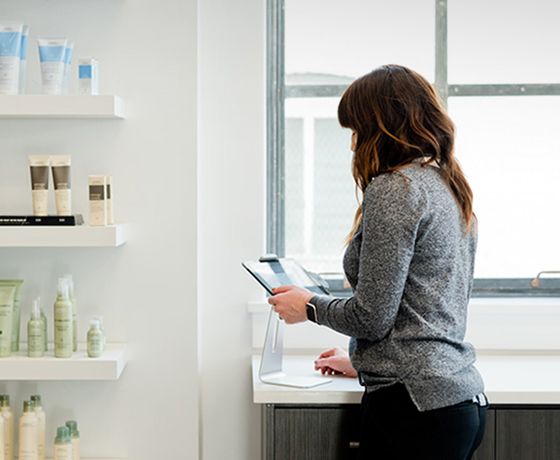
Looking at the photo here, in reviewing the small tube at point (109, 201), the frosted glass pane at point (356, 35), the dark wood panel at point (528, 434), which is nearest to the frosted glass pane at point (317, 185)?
the frosted glass pane at point (356, 35)

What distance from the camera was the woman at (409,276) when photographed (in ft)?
6.05

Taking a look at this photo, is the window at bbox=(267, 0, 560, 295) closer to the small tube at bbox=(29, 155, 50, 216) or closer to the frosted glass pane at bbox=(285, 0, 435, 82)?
the frosted glass pane at bbox=(285, 0, 435, 82)

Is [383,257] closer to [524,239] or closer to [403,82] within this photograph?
[403,82]

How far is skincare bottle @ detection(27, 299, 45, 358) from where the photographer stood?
2.43 meters

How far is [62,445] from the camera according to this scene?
2.46 m

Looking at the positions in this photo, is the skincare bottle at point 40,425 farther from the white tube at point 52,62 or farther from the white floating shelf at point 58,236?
the white tube at point 52,62

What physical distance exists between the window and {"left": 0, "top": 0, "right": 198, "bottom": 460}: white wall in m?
0.38

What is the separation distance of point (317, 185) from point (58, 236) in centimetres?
84

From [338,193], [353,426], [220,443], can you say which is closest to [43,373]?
[220,443]

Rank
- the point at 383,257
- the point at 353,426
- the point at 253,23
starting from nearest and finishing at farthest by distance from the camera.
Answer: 1. the point at 383,257
2. the point at 353,426
3. the point at 253,23

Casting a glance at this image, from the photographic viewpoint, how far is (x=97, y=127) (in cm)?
257

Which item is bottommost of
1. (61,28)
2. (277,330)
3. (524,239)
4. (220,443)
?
(220,443)

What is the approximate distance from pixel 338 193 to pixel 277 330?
0.62 m

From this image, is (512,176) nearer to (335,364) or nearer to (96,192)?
(335,364)
